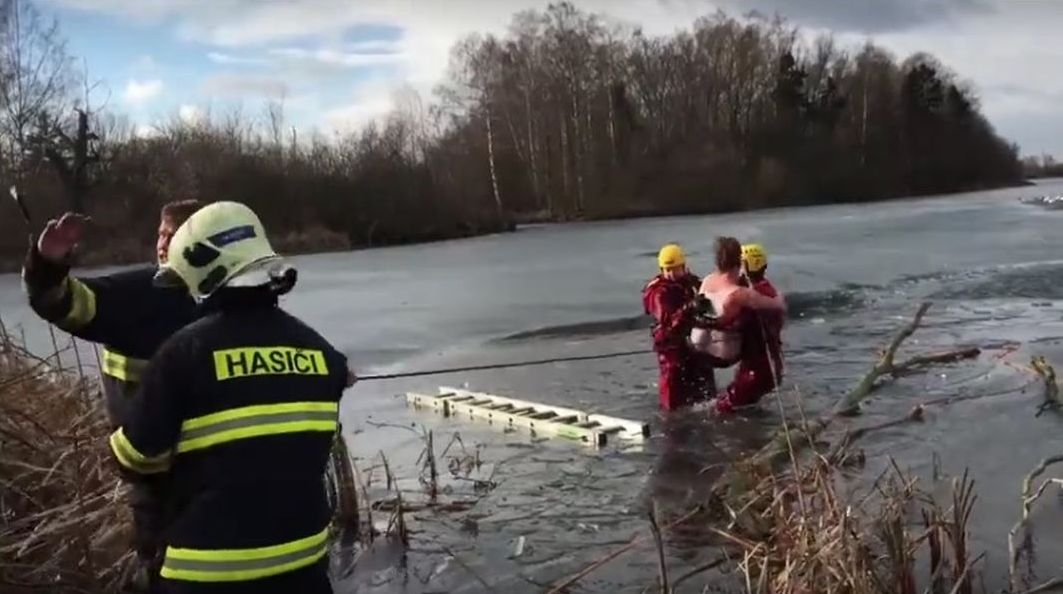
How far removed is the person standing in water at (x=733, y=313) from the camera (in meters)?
8.92

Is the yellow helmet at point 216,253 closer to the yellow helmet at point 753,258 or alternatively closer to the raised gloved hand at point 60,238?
the raised gloved hand at point 60,238

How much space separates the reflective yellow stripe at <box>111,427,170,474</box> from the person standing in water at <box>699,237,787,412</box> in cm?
642

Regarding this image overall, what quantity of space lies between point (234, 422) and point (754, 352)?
686 cm

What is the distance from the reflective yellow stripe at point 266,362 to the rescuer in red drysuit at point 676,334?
6.07 meters

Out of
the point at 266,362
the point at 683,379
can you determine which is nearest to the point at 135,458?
the point at 266,362

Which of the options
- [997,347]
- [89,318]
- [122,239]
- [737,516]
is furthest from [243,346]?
[122,239]

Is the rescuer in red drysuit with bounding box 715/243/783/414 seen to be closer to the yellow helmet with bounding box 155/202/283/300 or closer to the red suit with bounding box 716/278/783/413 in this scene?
the red suit with bounding box 716/278/783/413

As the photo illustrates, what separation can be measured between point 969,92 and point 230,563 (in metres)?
83.1

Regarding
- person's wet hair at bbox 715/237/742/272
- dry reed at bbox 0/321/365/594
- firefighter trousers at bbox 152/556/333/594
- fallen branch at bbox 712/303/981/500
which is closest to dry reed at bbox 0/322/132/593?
dry reed at bbox 0/321/365/594

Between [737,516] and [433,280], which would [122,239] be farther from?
[737,516]

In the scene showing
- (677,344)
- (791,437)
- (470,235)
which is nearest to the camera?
(791,437)

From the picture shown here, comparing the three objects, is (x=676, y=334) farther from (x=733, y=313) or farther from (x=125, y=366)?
(x=125, y=366)

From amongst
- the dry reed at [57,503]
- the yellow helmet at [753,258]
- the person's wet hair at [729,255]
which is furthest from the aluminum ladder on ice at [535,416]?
the dry reed at [57,503]

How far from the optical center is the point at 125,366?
13.7 ft
